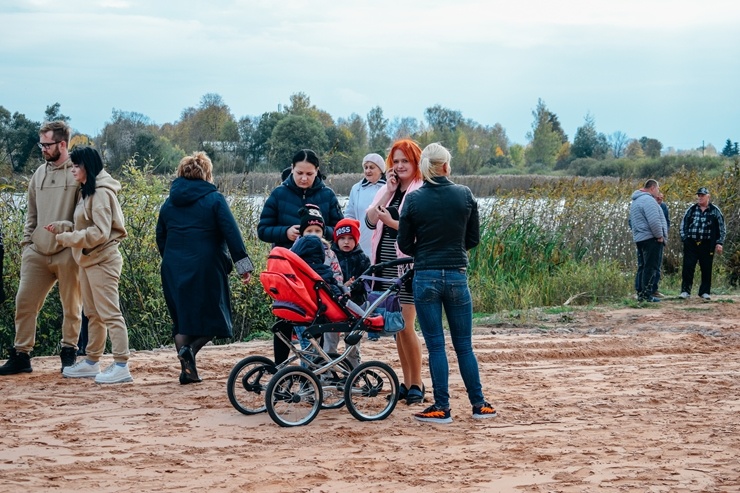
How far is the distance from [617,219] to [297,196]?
39.3ft

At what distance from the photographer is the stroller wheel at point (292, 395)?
22.9ft

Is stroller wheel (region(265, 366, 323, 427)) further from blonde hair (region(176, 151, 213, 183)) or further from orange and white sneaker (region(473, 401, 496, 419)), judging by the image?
blonde hair (region(176, 151, 213, 183))

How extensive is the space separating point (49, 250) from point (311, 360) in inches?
109

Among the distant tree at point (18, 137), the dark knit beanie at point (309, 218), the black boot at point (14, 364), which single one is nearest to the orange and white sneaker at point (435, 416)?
the dark knit beanie at point (309, 218)

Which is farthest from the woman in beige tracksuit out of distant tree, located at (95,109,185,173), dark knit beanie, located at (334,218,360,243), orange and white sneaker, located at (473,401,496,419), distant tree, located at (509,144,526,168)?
distant tree, located at (509,144,526,168)

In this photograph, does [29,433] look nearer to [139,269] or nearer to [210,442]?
[210,442]

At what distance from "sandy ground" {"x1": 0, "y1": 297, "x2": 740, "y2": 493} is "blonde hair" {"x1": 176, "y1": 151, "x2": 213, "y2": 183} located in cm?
177

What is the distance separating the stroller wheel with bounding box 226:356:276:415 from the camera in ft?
23.9

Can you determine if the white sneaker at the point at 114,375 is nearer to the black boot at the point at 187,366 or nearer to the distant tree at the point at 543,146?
the black boot at the point at 187,366

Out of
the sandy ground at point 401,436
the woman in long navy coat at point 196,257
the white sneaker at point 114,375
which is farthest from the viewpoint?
the white sneaker at point 114,375

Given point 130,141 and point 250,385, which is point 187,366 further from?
point 130,141

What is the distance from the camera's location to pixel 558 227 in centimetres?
1806

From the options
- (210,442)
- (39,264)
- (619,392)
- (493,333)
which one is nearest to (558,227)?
(493,333)

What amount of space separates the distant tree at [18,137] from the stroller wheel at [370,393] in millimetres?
12333
